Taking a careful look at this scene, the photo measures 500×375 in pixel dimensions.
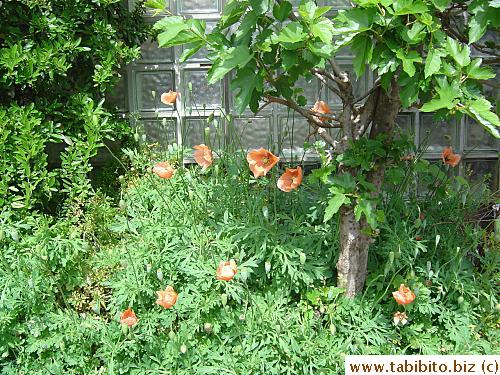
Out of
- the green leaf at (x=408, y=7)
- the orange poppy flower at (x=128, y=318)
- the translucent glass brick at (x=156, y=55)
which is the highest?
the green leaf at (x=408, y=7)

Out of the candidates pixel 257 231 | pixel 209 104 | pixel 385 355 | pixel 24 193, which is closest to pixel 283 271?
pixel 257 231

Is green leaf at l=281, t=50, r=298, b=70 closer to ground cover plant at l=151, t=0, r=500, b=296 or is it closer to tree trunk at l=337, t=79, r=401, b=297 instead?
ground cover plant at l=151, t=0, r=500, b=296

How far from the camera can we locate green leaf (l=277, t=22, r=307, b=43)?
1815mm

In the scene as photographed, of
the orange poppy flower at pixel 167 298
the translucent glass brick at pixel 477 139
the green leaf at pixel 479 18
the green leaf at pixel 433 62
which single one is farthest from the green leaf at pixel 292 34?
the translucent glass brick at pixel 477 139

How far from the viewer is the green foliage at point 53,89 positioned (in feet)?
9.52

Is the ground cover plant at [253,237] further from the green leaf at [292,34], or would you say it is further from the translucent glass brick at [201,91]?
the translucent glass brick at [201,91]

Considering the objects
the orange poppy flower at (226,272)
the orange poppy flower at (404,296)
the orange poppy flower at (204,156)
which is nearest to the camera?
the orange poppy flower at (226,272)

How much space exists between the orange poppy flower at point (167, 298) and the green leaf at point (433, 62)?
50.5 inches

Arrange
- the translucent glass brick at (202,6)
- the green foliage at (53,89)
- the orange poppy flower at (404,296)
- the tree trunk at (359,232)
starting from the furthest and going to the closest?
the translucent glass brick at (202,6) → the green foliage at (53,89) → the tree trunk at (359,232) → the orange poppy flower at (404,296)

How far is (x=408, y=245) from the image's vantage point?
2.64 m

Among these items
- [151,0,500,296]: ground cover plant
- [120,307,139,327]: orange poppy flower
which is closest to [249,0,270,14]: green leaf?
[151,0,500,296]: ground cover plant

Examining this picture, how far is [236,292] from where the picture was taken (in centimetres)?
249

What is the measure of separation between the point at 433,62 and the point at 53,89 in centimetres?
219

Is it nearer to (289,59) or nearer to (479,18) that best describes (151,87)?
(289,59)
